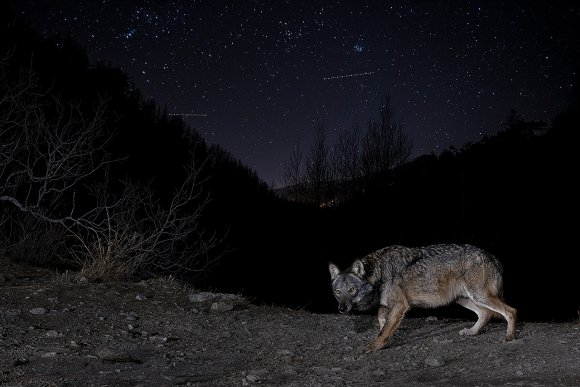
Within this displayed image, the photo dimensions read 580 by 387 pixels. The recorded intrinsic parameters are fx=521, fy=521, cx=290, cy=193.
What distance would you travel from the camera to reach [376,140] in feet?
117

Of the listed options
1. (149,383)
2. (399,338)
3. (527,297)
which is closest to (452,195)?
(527,297)

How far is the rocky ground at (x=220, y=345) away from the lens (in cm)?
444

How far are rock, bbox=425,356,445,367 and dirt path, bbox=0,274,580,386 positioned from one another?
0.03 ft

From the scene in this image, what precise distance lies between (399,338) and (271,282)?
1090 inches

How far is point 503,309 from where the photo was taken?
5934 millimetres

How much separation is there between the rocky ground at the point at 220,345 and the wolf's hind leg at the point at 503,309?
0.46 feet

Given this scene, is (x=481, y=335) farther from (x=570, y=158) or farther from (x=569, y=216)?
(x=570, y=158)

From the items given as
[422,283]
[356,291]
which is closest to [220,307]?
[356,291]

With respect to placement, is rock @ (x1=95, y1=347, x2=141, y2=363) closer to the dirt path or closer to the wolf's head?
the dirt path

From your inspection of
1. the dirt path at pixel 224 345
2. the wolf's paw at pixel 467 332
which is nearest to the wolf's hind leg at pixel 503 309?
the dirt path at pixel 224 345

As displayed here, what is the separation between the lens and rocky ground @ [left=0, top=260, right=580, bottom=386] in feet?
14.6

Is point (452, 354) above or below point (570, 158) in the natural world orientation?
below

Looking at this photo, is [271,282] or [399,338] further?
[271,282]

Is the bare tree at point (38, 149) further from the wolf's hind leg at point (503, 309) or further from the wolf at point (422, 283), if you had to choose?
the wolf's hind leg at point (503, 309)
